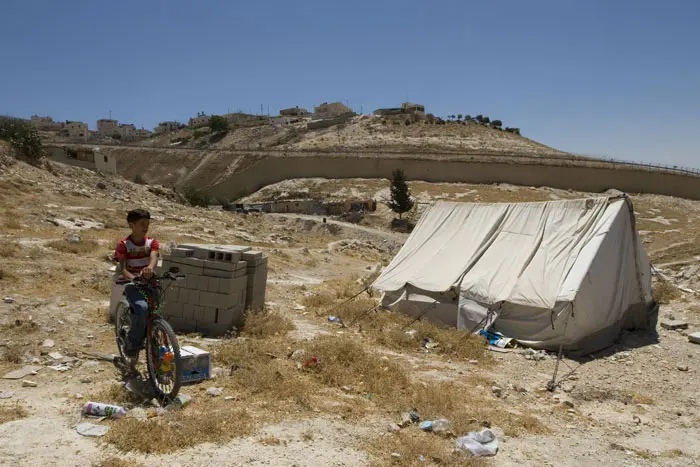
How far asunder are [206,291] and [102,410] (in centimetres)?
315

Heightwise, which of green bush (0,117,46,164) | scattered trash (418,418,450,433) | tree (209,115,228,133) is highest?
tree (209,115,228,133)

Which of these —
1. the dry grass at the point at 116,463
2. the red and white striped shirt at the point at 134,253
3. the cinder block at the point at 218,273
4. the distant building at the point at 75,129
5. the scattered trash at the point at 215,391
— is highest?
the distant building at the point at 75,129

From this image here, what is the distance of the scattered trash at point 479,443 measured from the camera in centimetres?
433

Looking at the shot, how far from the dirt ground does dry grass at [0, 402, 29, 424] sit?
0.02 meters

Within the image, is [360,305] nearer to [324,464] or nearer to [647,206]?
[324,464]

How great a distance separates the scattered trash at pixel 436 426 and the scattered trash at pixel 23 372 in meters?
4.04

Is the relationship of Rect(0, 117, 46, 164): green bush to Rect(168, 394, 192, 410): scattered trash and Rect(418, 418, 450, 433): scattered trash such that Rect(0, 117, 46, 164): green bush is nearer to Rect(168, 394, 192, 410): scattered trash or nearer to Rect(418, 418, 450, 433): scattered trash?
Rect(168, 394, 192, 410): scattered trash

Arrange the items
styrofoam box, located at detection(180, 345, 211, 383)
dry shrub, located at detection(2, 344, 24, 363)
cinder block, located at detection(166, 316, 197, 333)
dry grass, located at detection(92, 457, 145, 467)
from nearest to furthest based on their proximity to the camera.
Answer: dry grass, located at detection(92, 457, 145, 467) < styrofoam box, located at detection(180, 345, 211, 383) < dry shrub, located at detection(2, 344, 24, 363) < cinder block, located at detection(166, 316, 197, 333)

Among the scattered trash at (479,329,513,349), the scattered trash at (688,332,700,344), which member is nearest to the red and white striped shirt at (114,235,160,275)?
the scattered trash at (479,329,513,349)

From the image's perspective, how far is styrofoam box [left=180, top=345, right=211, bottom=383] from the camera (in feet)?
17.6

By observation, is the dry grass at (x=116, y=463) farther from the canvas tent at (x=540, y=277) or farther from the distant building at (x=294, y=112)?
the distant building at (x=294, y=112)

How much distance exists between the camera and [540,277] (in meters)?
8.69

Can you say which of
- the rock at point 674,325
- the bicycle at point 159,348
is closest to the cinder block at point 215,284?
the bicycle at point 159,348

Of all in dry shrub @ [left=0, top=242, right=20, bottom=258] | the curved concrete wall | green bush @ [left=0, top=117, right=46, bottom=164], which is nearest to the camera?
dry shrub @ [left=0, top=242, right=20, bottom=258]
